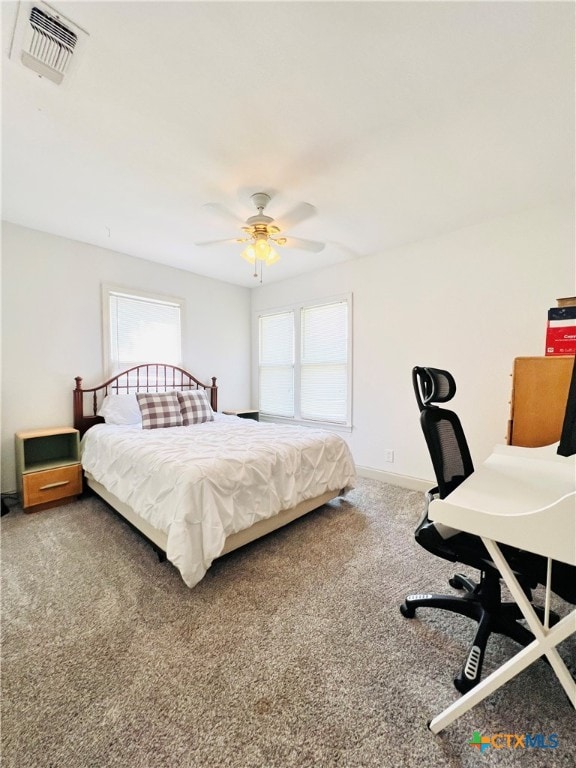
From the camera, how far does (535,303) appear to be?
256 cm

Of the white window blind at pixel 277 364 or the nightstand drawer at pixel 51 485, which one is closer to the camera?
the nightstand drawer at pixel 51 485

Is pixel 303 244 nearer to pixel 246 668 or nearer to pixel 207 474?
pixel 207 474

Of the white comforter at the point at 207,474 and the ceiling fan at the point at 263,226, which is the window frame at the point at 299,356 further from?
the ceiling fan at the point at 263,226

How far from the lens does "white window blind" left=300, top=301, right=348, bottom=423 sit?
389 centimetres

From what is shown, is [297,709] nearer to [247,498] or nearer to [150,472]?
[247,498]

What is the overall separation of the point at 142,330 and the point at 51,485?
1875 mm

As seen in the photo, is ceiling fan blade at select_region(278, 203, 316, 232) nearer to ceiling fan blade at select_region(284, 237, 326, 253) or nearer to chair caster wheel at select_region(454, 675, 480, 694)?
ceiling fan blade at select_region(284, 237, 326, 253)

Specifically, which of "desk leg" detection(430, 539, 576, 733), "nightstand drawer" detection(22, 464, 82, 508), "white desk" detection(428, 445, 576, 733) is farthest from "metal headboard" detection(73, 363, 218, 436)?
"desk leg" detection(430, 539, 576, 733)

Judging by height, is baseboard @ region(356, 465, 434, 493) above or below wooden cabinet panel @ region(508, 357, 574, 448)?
below

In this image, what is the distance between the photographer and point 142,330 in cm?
377

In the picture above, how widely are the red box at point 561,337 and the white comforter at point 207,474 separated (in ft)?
5.58

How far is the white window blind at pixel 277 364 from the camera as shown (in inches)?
178

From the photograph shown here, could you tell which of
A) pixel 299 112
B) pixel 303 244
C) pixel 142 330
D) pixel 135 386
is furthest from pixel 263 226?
pixel 135 386

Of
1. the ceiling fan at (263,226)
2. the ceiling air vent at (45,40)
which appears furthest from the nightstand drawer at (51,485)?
the ceiling air vent at (45,40)
